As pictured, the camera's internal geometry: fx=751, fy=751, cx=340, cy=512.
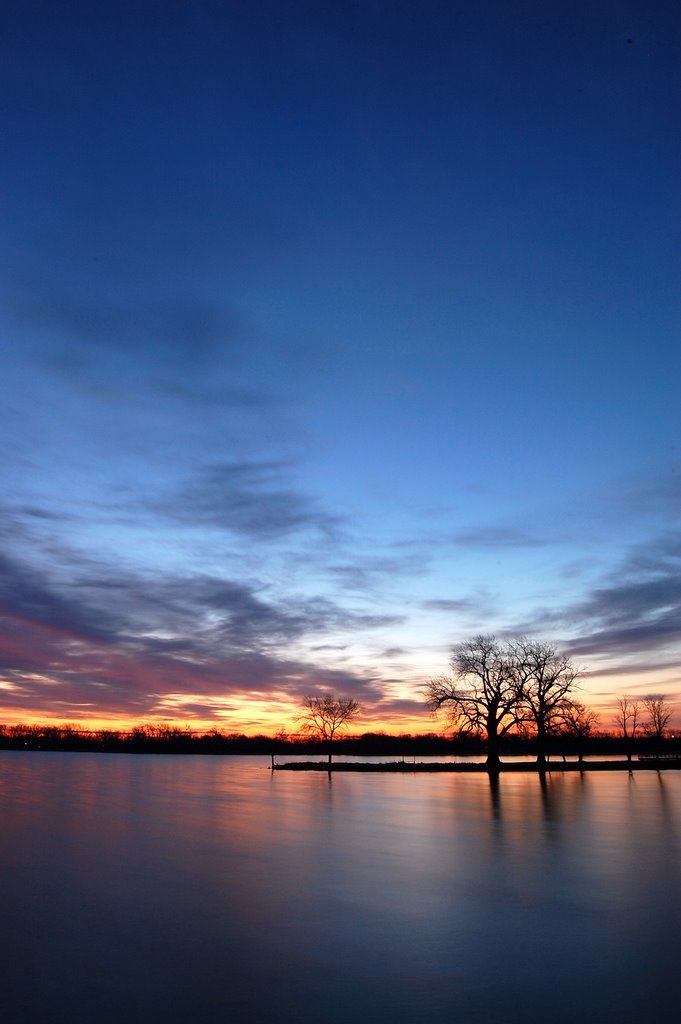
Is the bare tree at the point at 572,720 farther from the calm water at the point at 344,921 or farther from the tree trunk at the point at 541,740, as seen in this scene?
the calm water at the point at 344,921

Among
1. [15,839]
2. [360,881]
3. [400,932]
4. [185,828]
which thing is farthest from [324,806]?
[400,932]

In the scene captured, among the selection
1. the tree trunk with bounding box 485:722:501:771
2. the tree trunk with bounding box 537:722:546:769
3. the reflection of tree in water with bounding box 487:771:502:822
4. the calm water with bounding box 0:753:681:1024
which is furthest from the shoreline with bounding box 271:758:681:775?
the calm water with bounding box 0:753:681:1024

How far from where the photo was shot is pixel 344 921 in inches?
523

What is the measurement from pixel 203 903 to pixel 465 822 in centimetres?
1568

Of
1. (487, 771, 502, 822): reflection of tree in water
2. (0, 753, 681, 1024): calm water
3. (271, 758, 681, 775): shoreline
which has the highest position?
(0, 753, 681, 1024): calm water

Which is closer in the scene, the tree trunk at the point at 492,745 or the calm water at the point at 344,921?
the calm water at the point at 344,921

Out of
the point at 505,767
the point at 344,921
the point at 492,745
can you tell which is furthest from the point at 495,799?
the point at 505,767

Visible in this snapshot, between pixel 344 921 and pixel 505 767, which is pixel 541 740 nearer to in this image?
pixel 505 767

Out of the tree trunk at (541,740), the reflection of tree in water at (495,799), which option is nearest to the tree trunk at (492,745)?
the tree trunk at (541,740)

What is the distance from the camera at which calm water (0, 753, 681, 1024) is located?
29.8 ft

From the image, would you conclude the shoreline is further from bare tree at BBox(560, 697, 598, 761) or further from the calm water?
the calm water

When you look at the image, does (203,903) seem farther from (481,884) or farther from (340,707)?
(340,707)

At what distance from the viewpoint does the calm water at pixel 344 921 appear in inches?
358

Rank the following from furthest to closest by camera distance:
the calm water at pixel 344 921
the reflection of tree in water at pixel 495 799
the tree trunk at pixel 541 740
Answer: the tree trunk at pixel 541 740, the reflection of tree in water at pixel 495 799, the calm water at pixel 344 921
